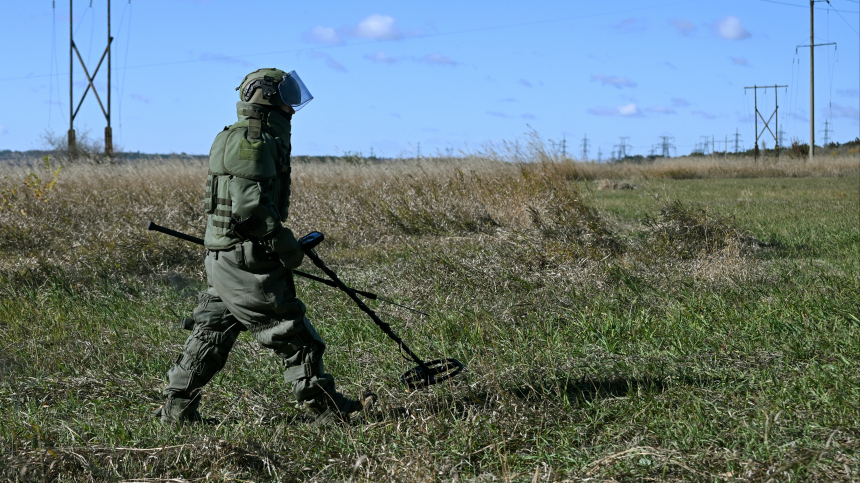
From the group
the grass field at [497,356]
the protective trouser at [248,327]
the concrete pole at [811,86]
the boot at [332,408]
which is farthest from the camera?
the concrete pole at [811,86]

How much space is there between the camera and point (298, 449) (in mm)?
3320

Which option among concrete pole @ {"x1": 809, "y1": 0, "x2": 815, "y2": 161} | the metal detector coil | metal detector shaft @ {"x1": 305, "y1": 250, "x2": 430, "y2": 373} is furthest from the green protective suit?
concrete pole @ {"x1": 809, "y1": 0, "x2": 815, "y2": 161}

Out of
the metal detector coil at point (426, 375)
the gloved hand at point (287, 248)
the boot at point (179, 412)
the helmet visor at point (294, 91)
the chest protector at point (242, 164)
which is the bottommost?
the boot at point (179, 412)

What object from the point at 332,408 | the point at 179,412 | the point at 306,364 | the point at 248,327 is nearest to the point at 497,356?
the point at 332,408

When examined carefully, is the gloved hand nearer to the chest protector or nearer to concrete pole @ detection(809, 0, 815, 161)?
the chest protector

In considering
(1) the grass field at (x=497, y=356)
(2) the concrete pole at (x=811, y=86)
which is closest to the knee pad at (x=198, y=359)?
(1) the grass field at (x=497, y=356)

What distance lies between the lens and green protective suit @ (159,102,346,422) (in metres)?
3.34

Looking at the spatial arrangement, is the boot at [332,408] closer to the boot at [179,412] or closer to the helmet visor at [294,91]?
the boot at [179,412]

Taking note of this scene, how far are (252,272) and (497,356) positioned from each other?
166 centimetres

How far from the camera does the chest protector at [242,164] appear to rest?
3.34 metres

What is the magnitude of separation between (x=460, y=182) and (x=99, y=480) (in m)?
9.35

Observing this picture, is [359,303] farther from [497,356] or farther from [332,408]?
[497,356]

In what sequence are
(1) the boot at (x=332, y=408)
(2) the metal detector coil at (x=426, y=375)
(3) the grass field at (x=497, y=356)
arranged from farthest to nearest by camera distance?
(2) the metal detector coil at (x=426, y=375)
(1) the boot at (x=332, y=408)
(3) the grass field at (x=497, y=356)

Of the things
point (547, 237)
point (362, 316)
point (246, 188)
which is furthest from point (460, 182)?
point (246, 188)
